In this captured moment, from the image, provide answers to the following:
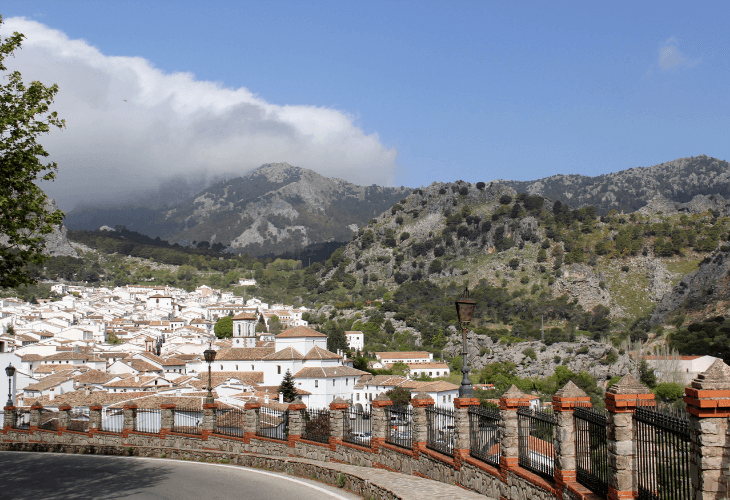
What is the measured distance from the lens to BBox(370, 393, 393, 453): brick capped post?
1438 cm

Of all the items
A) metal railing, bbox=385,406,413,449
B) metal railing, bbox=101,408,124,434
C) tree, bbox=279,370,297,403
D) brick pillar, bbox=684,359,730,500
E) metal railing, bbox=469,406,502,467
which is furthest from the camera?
tree, bbox=279,370,297,403

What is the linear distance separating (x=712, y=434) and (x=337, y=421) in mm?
10653

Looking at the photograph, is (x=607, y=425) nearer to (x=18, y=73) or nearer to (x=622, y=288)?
(x=18, y=73)

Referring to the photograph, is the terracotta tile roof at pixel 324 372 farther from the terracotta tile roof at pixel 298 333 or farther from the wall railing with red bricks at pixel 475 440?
the wall railing with red bricks at pixel 475 440

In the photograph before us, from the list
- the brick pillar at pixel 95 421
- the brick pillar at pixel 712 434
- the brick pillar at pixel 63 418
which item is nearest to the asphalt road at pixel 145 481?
the brick pillar at pixel 95 421

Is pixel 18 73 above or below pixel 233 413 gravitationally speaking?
above

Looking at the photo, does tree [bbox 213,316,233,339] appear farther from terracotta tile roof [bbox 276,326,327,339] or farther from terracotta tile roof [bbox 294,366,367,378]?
terracotta tile roof [bbox 294,366,367,378]

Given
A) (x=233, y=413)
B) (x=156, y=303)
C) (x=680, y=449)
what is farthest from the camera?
(x=156, y=303)

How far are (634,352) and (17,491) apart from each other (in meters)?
94.0

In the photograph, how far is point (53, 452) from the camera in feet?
64.6

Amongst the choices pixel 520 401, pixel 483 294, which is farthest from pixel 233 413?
pixel 483 294

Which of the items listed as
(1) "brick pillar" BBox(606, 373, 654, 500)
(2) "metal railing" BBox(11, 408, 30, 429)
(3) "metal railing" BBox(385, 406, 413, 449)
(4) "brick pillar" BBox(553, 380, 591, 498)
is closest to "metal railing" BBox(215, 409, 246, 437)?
(3) "metal railing" BBox(385, 406, 413, 449)

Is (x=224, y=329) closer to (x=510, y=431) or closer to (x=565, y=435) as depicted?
(x=510, y=431)

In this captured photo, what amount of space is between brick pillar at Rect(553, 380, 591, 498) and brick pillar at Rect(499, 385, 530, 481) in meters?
1.33
